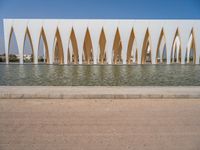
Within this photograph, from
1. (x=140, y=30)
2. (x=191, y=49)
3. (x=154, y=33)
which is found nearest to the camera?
(x=154, y=33)

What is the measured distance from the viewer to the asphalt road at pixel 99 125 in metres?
2.85

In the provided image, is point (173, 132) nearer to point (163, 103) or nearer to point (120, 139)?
point (120, 139)

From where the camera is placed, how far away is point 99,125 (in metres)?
3.62

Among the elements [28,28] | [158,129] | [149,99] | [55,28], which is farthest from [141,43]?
[158,129]

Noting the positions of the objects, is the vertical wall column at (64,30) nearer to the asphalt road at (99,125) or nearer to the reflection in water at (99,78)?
the reflection in water at (99,78)

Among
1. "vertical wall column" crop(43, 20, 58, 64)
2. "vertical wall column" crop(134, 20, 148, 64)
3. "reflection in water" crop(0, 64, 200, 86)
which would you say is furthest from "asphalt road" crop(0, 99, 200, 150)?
"vertical wall column" crop(134, 20, 148, 64)

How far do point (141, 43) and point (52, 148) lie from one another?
3192 centimetres

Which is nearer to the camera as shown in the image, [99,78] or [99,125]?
[99,125]

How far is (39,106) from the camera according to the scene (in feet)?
16.3

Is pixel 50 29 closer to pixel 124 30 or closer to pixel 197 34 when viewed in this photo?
pixel 124 30

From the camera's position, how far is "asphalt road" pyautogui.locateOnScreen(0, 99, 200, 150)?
2.85m

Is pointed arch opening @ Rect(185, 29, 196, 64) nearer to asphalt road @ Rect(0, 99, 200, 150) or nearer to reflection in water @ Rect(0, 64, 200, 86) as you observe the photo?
reflection in water @ Rect(0, 64, 200, 86)

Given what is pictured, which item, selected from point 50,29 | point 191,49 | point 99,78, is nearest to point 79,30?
point 50,29

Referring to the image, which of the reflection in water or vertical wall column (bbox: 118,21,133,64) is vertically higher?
vertical wall column (bbox: 118,21,133,64)
